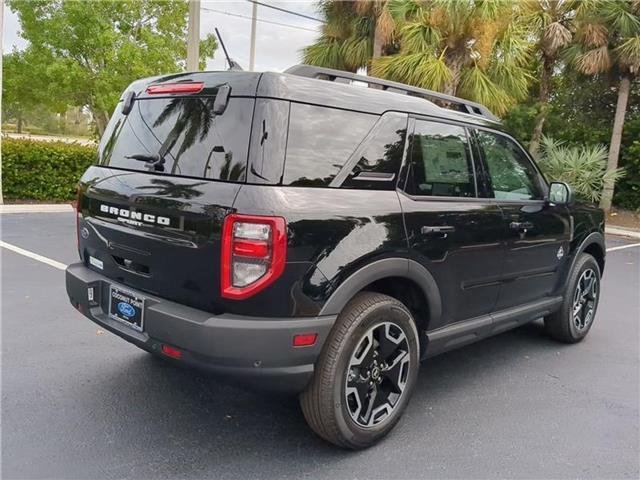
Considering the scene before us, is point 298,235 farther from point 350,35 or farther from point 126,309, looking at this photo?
point 350,35

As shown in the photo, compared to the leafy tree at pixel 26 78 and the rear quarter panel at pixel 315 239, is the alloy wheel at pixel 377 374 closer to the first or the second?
the rear quarter panel at pixel 315 239

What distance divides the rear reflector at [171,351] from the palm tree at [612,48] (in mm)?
15467

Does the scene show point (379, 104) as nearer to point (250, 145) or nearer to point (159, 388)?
point (250, 145)

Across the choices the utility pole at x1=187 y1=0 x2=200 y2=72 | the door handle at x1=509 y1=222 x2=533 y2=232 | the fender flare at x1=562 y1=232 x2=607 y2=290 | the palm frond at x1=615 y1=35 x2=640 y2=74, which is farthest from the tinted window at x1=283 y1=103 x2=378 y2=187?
the palm frond at x1=615 y1=35 x2=640 y2=74

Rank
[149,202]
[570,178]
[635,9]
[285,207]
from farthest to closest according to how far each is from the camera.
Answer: [570,178], [635,9], [149,202], [285,207]

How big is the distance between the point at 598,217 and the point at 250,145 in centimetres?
373

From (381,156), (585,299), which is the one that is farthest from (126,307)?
(585,299)

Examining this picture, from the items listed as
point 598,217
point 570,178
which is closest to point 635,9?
point 570,178

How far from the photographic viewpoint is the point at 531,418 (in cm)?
345

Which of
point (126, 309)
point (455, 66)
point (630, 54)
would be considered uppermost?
point (630, 54)

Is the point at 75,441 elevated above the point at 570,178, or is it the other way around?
the point at 570,178

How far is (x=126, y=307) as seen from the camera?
9.60 feet

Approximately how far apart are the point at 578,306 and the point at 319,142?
329 cm

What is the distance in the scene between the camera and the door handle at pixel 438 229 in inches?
123
